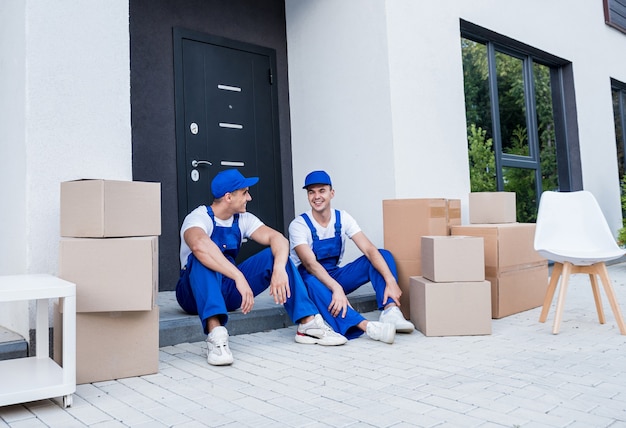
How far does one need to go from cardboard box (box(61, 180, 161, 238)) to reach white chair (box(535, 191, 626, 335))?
7.17 ft

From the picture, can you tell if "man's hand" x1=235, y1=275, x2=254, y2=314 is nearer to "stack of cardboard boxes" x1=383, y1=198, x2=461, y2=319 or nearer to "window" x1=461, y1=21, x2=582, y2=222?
"stack of cardboard boxes" x1=383, y1=198, x2=461, y2=319

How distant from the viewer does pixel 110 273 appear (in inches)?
92.5

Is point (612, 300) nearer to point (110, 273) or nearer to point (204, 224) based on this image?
point (204, 224)

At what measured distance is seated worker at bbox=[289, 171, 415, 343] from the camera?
3127mm

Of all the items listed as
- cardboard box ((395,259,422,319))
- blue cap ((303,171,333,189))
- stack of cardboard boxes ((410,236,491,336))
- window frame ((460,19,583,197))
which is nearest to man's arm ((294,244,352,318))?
blue cap ((303,171,333,189))

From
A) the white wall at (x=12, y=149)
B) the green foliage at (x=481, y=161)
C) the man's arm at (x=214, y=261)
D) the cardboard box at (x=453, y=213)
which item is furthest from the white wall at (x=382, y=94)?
the white wall at (x=12, y=149)

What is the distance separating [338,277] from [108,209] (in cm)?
165

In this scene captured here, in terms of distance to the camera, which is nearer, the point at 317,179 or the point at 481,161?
the point at 317,179

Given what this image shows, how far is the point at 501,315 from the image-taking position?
3682 millimetres

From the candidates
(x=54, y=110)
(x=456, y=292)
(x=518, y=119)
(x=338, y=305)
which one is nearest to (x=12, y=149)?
(x=54, y=110)

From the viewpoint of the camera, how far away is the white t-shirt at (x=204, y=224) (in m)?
2.93

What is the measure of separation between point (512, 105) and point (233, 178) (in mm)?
3855

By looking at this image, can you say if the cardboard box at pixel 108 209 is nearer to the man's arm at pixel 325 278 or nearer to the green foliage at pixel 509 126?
the man's arm at pixel 325 278

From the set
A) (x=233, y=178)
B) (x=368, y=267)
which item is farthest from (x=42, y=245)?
(x=368, y=267)
